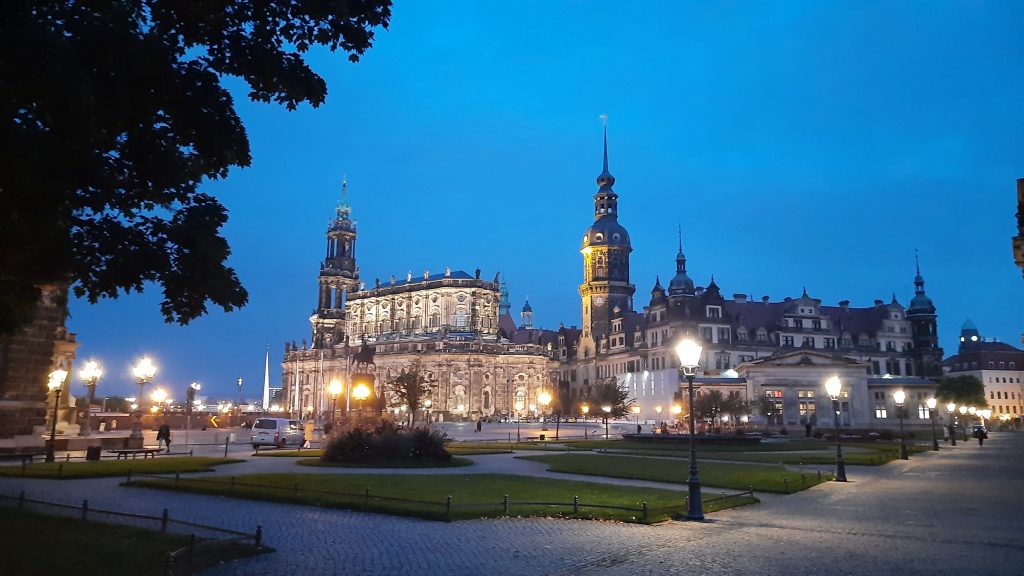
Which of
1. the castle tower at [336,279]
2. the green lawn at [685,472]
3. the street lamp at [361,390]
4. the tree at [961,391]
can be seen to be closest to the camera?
the green lawn at [685,472]

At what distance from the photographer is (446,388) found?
118 metres

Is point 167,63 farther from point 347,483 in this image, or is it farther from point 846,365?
point 846,365

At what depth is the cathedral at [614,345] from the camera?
85.1 m

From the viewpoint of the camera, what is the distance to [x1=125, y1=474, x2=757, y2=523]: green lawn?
58.3 ft

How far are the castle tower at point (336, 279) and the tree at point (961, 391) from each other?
10954 cm

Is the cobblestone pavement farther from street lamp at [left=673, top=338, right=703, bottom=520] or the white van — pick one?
the white van

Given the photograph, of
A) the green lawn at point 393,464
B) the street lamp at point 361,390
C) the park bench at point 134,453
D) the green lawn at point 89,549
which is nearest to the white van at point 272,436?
the street lamp at point 361,390

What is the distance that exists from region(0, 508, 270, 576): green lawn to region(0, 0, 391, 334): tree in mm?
3972

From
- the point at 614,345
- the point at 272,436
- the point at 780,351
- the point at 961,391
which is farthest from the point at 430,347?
the point at 961,391

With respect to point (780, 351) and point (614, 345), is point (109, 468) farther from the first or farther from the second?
point (614, 345)

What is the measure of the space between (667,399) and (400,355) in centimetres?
4952

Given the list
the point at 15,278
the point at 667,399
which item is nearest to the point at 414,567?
the point at 15,278

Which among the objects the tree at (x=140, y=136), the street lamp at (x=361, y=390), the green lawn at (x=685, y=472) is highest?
the tree at (x=140, y=136)

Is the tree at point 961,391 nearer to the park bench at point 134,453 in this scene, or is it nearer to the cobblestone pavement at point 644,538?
the cobblestone pavement at point 644,538
